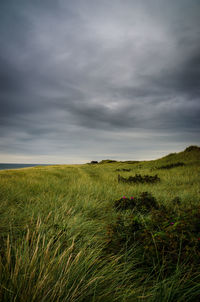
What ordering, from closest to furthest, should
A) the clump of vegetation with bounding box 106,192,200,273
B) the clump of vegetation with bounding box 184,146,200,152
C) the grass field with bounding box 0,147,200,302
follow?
the grass field with bounding box 0,147,200,302, the clump of vegetation with bounding box 106,192,200,273, the clump of vegetation with bounding box 184,146,200,152

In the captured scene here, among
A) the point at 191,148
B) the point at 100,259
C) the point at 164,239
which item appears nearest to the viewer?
the point at 100,259

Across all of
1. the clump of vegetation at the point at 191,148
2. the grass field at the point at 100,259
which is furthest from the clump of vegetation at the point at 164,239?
the clump of vegetation at the point at 191,148

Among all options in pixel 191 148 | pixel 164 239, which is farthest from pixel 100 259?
pixel 191 148

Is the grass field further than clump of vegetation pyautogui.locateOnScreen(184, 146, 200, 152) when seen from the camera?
No

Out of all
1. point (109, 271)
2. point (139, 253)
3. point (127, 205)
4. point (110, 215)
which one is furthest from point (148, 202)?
point (109, 271)

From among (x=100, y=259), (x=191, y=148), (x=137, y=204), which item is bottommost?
(x=100, y=259)

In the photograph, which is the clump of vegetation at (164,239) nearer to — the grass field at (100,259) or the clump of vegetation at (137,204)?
the grass field at (100,259)

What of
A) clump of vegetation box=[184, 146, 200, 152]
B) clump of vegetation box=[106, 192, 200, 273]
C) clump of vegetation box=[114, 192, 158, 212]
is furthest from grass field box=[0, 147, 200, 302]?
clump of vegetation box=[184, 146, 200, 152]

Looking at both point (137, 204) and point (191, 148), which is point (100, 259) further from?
point (191, 148)

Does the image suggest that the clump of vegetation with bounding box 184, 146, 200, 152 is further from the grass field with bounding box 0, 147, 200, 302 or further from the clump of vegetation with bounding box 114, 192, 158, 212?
the grass field with bounding box 0, 147, 200, 302

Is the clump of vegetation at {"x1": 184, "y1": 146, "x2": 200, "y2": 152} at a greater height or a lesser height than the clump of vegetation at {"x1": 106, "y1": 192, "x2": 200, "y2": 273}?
greater

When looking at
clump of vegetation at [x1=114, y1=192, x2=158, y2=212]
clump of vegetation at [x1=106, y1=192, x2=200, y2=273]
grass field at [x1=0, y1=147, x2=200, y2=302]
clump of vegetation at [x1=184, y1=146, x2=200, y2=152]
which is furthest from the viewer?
clump of vegetation at [x1=184, y1=146, x2=200, y2=152]

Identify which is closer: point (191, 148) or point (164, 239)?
point (164, 239)

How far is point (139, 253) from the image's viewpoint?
7.16 feet
